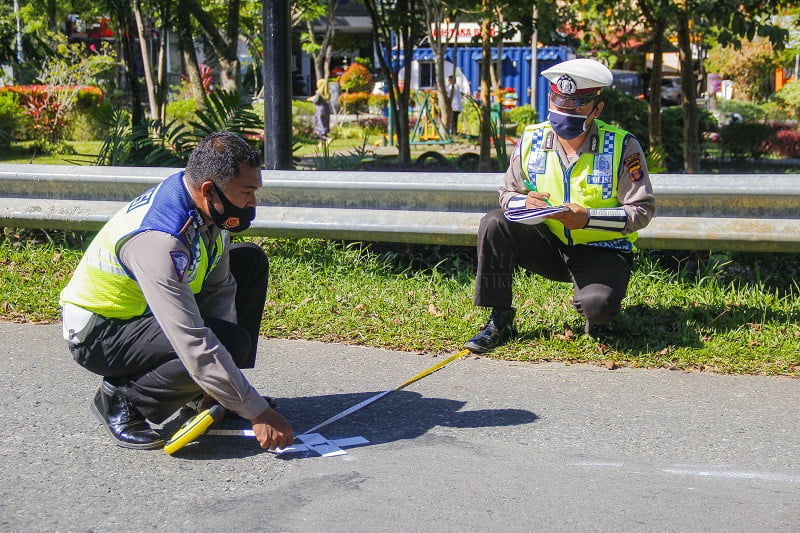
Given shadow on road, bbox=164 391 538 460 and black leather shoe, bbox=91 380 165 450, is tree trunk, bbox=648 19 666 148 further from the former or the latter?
black leather shoe, bbox=91 380 165 450

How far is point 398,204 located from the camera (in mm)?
5734

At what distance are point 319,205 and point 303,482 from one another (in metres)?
2.64

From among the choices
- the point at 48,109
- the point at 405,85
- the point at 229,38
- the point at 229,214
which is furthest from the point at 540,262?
the point at 48,109

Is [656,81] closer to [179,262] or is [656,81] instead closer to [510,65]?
[179,262]

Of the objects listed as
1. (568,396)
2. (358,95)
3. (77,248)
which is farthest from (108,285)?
(358,95)

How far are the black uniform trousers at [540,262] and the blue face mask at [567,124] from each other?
51 centimetres

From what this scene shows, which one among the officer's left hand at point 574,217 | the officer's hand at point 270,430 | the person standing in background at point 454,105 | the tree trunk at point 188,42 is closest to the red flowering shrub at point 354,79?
the person standing in background at point 454,105

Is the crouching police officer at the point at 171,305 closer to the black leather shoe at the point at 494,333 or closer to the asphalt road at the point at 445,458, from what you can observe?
the asphalt road at the point at 445,458

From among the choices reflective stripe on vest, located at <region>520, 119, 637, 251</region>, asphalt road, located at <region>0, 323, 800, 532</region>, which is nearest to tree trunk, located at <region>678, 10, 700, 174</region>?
reflective stripe on vest, located at <region>520, 119, 637, 251</region>

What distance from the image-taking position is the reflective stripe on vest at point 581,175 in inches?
191

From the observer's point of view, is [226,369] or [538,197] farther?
[538,197]

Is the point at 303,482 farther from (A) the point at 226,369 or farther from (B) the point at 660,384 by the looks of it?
(B) the point at 660,384

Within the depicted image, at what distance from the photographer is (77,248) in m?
6.66

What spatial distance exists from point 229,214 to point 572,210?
1.78 m
